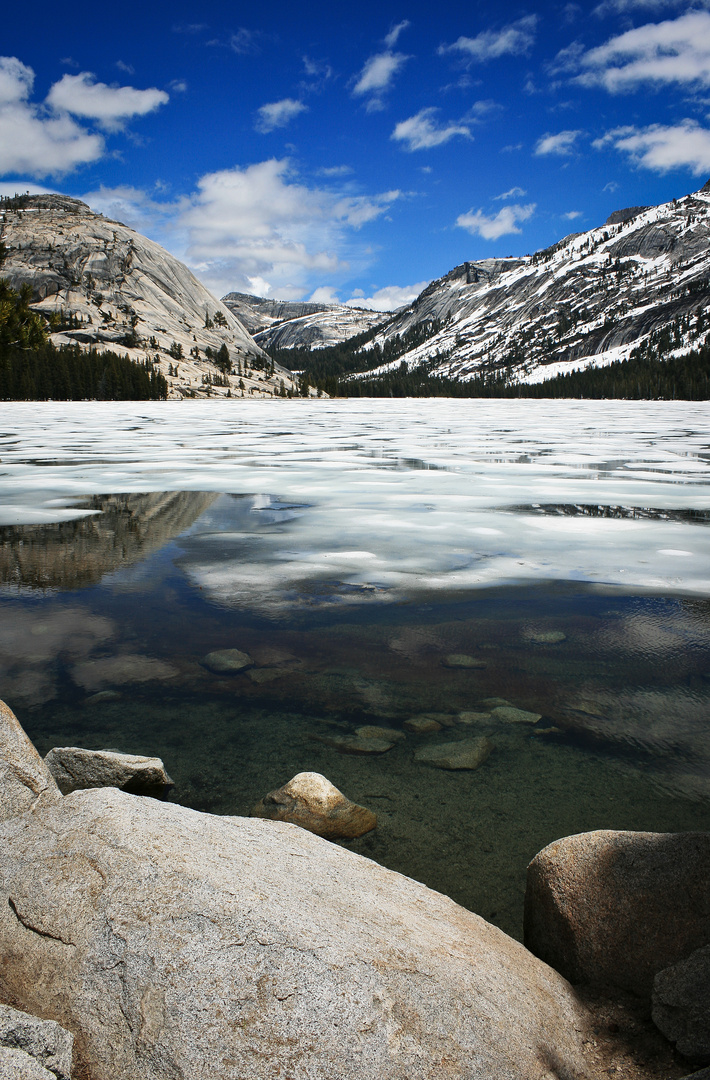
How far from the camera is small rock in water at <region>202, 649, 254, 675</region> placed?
4.62m

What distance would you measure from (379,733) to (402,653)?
3.45 ft

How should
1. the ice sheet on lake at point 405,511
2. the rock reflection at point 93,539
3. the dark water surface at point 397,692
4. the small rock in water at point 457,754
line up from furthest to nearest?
1. the rock reflection at point 93,539
2. the ice sheet on lake at point 405,511
3. the small rock in water at point 457,754
4. the dark water surface at point 397,692

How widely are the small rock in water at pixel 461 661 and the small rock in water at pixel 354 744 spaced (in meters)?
1.07

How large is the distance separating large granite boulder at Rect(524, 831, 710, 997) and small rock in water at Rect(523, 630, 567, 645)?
8.40ft

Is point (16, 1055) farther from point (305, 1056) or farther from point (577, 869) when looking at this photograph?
point (577, 869)

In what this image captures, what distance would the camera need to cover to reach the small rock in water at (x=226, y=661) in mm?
4625

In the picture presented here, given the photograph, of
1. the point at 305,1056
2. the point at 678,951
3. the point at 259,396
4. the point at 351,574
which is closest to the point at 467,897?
the point at 678,951

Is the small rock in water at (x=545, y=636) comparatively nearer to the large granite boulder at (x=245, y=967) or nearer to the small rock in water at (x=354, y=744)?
the small rock in water at (x=354, y=744)

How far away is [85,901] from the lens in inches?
71.8

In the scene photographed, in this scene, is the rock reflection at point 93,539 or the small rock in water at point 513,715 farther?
the rock reflection at point 93,539

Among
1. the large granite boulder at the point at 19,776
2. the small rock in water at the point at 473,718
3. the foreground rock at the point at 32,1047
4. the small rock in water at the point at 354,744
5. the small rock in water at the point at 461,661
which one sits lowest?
the small rock in water at the point at 354,744

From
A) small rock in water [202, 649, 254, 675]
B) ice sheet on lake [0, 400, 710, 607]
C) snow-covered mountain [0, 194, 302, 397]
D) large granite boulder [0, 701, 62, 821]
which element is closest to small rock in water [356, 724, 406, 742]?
small rock in water [202, 649, 254, 675]

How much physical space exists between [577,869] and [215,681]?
2838 millimetres

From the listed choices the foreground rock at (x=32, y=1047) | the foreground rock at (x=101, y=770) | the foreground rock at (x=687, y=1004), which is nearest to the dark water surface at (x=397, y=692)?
the foreground rock at (x=101, y=770)
